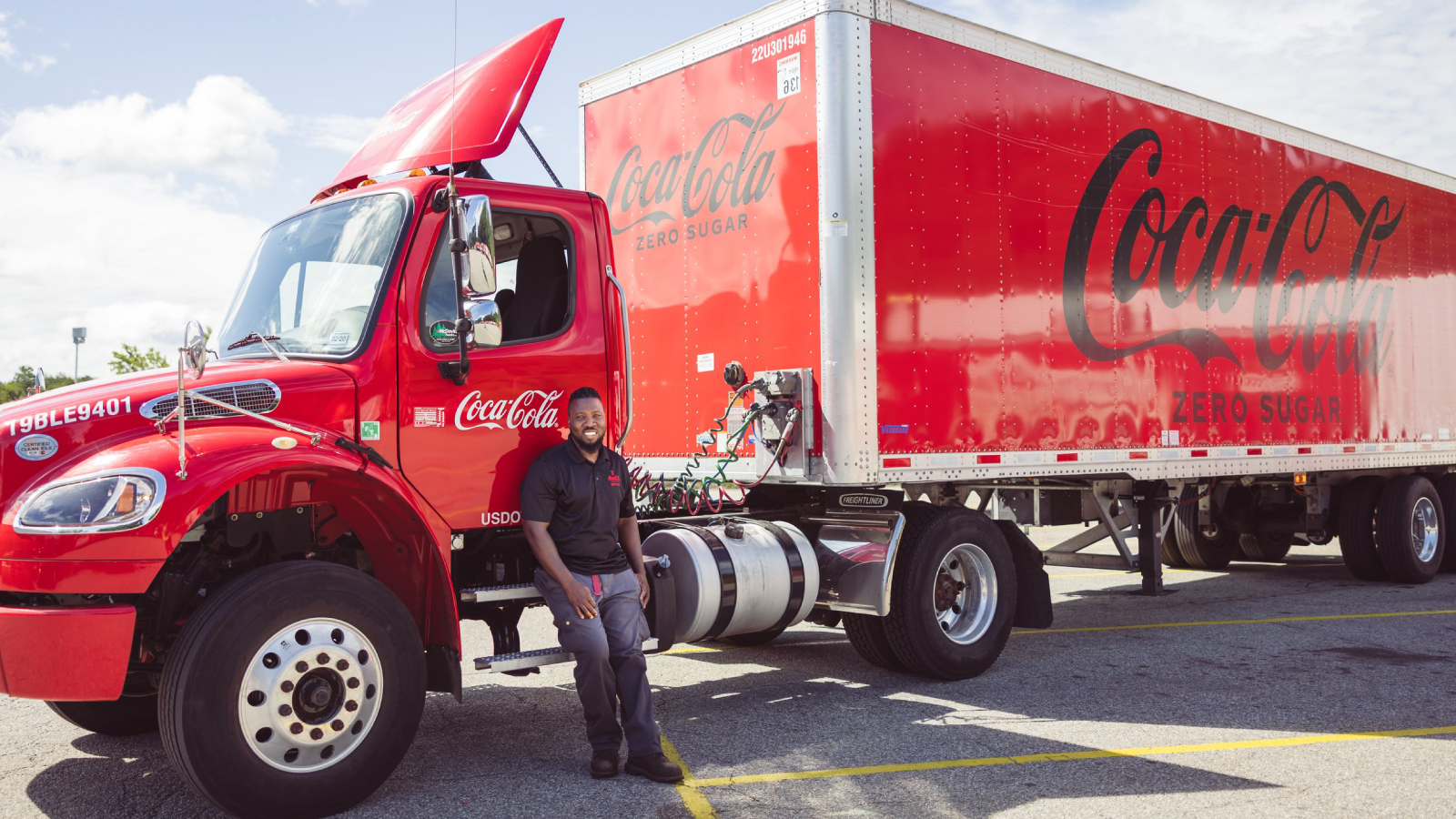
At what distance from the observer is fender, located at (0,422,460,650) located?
404 cm

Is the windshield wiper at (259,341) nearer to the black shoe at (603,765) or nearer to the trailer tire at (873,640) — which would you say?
the black shoe at (603,765)

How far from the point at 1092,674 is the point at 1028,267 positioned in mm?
2673

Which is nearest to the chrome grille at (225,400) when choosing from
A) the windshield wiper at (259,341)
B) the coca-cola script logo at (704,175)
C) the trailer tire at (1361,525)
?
the windshield wiper at (259,341)

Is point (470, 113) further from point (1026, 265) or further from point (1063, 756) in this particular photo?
point (1063, 756)

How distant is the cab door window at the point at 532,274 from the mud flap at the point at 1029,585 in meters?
3.50

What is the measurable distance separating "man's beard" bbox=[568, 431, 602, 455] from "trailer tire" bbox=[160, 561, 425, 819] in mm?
1092

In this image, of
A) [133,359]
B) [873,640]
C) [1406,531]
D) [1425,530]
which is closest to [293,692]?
[873,640]

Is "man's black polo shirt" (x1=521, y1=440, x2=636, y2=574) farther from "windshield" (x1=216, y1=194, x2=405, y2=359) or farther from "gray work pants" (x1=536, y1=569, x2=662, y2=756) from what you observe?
"windshield" (x1=216, y1=194, x2=405, y2=359)

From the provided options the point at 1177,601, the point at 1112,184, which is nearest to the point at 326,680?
the point at 1112,184

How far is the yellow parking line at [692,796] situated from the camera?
179 inches

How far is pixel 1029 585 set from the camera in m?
7.56

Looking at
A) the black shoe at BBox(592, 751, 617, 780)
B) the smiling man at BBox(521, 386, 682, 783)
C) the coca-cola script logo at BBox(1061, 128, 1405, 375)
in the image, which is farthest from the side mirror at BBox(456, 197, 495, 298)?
the coca-cola script logo at BBox(1061, 128, 1405, 375)

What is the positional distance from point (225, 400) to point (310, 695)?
Result: 1235 millimetres

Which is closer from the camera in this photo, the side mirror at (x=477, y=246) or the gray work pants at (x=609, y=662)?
the side mirror at (x=477, y=246)
